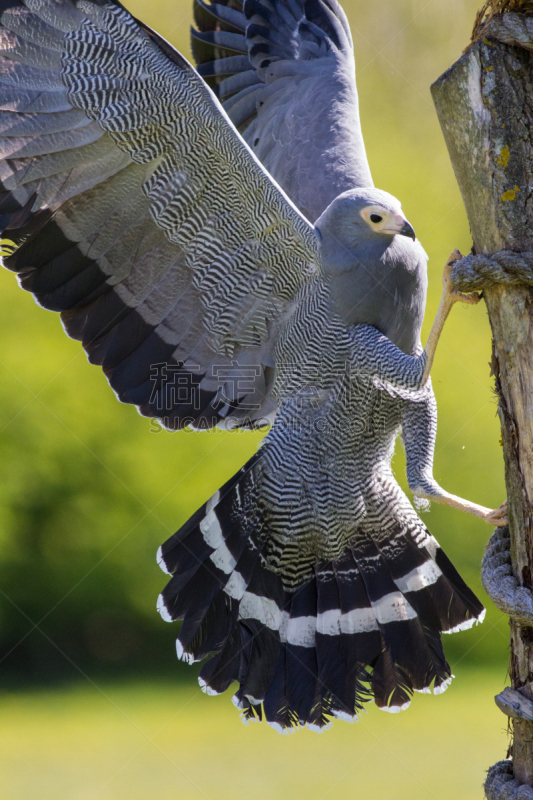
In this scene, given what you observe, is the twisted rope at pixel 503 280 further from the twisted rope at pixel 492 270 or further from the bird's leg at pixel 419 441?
the bird's leg at pixel 419 441

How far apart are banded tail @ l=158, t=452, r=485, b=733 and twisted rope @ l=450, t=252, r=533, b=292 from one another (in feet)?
3.46

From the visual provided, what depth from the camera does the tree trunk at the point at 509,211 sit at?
1.85m

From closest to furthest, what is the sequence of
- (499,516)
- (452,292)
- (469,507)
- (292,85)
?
(452,292) < (499,516) < (469,507) < (292,85)

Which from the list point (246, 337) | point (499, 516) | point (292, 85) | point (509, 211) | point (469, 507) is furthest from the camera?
point (292, 85)

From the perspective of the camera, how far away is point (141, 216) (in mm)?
2572

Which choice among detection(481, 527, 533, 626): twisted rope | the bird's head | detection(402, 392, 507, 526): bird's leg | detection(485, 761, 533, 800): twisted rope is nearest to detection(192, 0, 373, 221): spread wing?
the bird's head

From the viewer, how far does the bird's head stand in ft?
8.45

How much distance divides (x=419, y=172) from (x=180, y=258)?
322cm

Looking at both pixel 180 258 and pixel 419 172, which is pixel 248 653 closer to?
pixel 180 258

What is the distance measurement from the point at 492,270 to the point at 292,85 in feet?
6.39

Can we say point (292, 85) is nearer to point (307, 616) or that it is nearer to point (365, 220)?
point (365, 220)

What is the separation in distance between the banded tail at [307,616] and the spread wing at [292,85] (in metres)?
1.35

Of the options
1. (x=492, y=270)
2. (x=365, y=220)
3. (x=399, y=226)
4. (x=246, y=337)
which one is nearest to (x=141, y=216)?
(x=246, y=337)

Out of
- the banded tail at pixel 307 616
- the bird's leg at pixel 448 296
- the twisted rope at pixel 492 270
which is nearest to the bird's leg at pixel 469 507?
the banded tail at pixel 307 616
